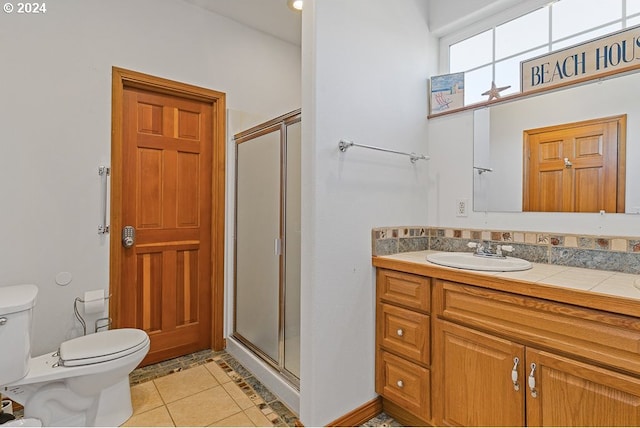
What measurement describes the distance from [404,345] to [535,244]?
2.91ft

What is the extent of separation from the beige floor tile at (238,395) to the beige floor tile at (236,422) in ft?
0.27

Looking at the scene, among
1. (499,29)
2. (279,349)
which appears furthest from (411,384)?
(499,29)

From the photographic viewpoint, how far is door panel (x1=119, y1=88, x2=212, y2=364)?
7.46 feet

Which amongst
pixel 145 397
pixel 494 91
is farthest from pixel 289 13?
pixel 145 397

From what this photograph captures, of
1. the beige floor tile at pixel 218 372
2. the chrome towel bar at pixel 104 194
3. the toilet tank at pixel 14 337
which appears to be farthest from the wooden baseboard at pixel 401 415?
the chrome towel bar at pixel 104 194

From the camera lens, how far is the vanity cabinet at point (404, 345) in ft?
5.21

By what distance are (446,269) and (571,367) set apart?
546 mm

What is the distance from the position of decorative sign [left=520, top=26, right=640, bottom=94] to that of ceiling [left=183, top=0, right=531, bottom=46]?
0.43 m

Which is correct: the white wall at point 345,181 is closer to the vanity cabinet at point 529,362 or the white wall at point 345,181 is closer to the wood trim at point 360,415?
the wood trim at point 360,415

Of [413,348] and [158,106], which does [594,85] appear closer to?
[413,348]

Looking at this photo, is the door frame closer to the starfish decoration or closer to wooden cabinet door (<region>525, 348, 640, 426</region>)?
the starfish decoration

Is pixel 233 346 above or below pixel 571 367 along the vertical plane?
below

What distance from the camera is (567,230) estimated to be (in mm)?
1655

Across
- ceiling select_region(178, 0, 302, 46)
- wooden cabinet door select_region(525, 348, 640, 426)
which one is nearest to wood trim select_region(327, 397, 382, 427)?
wooden cabinet door select_region(525, 348, 640, 426)
